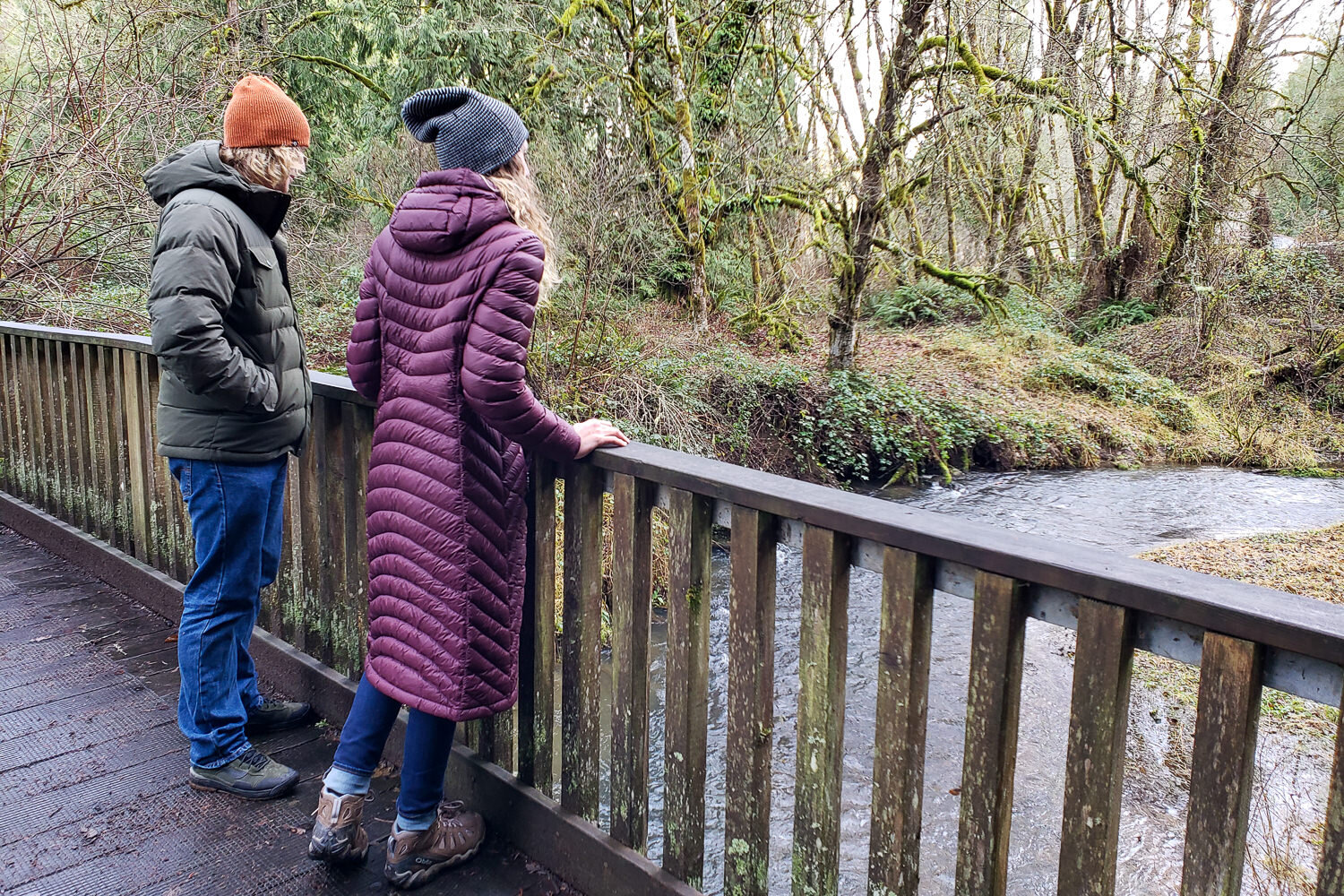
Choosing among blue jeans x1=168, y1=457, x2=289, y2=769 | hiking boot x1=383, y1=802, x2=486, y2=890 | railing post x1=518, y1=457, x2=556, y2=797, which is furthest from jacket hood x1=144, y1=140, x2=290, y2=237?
hiking boot x1=383, y1=802, x2=486, y2=890

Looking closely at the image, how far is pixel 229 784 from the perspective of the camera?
2742 millimetres

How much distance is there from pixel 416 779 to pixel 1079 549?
1645 millimetres

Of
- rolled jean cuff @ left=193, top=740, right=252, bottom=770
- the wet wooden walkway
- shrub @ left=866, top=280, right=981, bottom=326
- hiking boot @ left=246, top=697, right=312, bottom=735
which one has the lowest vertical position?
the wet wooden walkway

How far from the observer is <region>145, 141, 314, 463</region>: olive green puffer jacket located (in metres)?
2.39

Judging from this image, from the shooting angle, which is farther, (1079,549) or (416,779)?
(416,779)

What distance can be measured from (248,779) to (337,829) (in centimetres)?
54

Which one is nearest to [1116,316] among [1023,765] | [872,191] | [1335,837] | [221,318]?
[872,191]

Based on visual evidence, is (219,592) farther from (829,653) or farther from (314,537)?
(829,653)

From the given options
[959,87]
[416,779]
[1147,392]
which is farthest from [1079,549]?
[1147,392]

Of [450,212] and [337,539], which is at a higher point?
[450,212]

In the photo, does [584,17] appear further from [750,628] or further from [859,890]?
[750,628]

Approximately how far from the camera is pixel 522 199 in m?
2.22

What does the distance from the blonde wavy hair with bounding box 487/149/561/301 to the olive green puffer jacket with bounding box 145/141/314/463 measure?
0.78 meters

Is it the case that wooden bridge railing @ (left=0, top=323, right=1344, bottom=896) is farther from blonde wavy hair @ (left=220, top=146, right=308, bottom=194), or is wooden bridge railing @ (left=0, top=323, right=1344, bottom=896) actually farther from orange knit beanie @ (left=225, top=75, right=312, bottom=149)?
orange knit beanie @ (left=225, top=75, right=312, bottom=149)
